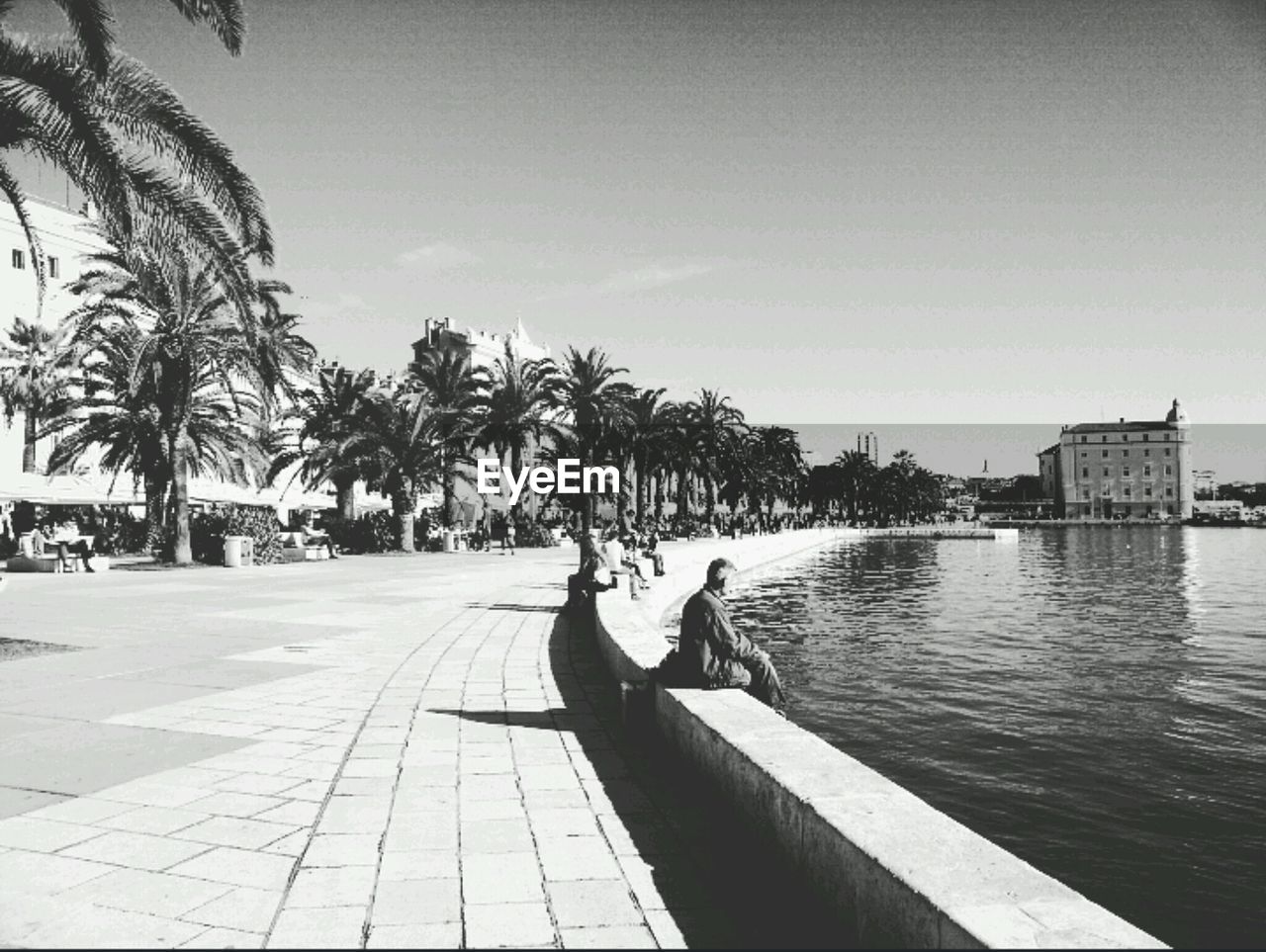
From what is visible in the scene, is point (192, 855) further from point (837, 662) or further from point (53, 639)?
point (837, 662)

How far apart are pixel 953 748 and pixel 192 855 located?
710cm

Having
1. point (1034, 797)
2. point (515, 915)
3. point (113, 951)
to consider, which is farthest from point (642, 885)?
point (1034, 797)

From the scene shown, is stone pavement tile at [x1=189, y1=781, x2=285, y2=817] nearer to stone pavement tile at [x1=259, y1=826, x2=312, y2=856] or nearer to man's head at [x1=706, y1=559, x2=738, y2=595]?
stone pavement tile at [x1=259, y1=826, x2=312, y2=856]

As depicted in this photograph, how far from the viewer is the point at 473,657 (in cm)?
1030

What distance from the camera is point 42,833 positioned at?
4621mm

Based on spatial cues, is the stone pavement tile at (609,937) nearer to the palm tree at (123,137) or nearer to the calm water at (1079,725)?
the calm water at (1079,725)

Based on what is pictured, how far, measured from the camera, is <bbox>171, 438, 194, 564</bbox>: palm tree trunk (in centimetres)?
2525

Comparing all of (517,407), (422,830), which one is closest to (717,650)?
(422,830)

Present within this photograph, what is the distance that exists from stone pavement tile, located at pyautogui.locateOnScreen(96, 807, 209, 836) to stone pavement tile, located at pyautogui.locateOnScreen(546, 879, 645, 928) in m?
2.05

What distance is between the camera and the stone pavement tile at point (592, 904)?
362 cm

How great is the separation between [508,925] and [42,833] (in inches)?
103

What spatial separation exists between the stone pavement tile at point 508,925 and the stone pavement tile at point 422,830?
785 millimetres

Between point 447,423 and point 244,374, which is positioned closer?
point 244,374

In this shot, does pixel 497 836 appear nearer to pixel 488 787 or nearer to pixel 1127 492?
pixel 488 787
